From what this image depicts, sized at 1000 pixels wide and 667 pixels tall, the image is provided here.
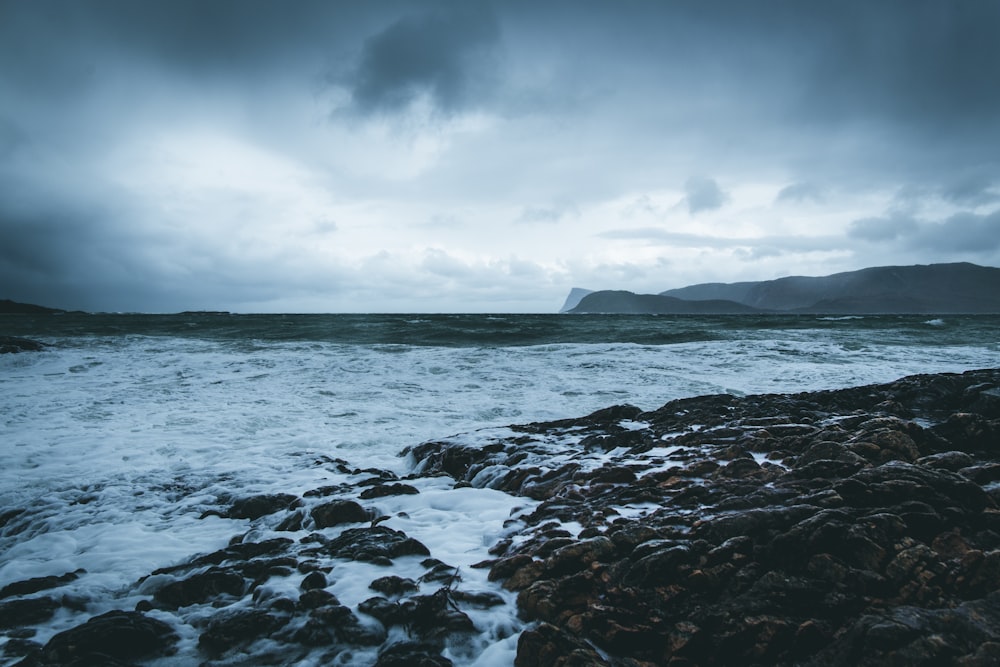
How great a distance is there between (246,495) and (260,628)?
264cm

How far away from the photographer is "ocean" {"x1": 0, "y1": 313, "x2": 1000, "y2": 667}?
13.1 ft

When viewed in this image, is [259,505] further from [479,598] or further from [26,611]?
[479,598]

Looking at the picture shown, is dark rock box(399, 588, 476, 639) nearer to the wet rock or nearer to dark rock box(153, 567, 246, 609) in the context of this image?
the wet rock

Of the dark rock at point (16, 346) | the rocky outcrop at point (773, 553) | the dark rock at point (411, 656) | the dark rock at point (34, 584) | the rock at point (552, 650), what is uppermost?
the dark rock at point (16, 346)

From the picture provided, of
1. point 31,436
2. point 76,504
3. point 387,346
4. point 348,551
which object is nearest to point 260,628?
point 348,551

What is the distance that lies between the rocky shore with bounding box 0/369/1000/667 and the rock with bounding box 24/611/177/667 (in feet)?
0.04

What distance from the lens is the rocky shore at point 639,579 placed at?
255 centimetres

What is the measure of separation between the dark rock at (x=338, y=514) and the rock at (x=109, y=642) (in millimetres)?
1597

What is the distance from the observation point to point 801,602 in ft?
8.74

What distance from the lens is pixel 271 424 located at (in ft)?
27.6

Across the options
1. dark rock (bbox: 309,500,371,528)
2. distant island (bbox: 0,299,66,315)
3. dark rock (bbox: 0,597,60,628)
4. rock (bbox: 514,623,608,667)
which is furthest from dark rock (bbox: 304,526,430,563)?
distant island (bbox: 0,299,66,315)

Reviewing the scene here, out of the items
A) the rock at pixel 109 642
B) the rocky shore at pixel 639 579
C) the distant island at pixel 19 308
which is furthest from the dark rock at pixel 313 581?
the distant island at pixel 19 308

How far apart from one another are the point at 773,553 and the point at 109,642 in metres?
3.97

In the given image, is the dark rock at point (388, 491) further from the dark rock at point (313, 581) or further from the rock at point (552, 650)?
the rock at point (552, 650)
